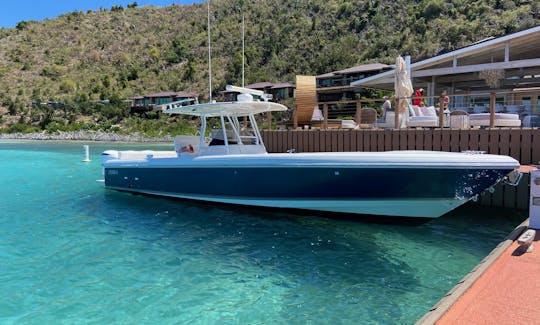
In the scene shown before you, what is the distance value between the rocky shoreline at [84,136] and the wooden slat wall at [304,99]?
119ft

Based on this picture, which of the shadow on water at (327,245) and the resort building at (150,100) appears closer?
the shadow on water at (327,245)

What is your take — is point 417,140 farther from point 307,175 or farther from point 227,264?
point 227,264

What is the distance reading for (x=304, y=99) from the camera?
1354cm

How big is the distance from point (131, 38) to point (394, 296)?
10768 centimetres

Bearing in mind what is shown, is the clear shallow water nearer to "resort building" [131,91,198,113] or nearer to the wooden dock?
the wooden dock

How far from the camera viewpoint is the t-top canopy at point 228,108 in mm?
9237

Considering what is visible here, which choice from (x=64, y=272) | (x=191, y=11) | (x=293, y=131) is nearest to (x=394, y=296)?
(x=64, y=272)

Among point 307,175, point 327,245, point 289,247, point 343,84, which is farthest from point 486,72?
point 343,84

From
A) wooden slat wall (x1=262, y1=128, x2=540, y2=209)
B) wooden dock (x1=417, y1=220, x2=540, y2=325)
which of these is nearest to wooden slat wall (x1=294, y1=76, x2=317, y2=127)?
wooden slat wall (x1=262, y1=128, x2=540, y2=209)

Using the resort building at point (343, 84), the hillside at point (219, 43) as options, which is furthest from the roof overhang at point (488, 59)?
the hillside at point (219, 43)

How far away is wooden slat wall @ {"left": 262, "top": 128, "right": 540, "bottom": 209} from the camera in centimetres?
847

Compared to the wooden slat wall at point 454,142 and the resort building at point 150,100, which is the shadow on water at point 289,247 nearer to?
the wooden slat wall at point 454,142

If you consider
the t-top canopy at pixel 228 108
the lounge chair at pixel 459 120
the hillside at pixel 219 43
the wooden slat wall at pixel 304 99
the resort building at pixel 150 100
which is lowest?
the lounge chair at pixel 459 120

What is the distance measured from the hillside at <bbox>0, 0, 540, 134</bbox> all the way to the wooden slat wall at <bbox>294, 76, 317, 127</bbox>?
3771 centimetres
